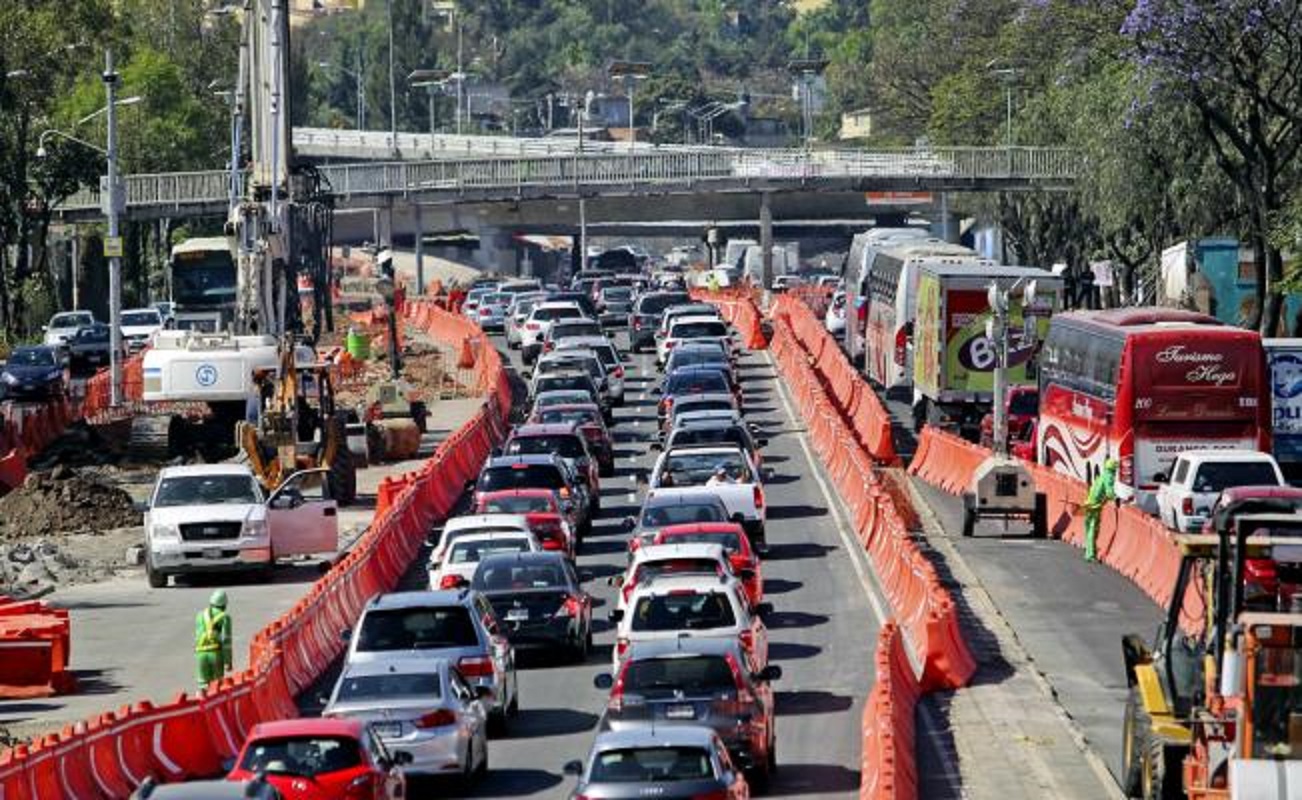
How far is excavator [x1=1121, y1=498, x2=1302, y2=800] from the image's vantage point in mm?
21453

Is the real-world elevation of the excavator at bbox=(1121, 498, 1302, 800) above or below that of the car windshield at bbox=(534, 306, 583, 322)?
above

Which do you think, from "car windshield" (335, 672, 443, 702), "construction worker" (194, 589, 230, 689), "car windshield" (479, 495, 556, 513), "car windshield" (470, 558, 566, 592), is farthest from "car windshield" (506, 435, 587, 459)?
"car windshield" (335, 672, 443, 702)

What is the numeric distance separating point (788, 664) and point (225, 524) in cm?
1154

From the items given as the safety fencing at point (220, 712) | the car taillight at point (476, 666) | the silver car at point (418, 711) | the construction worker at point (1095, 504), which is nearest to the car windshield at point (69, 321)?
the safety fencing at point (220, 712)

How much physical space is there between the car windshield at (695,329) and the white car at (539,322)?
512cm

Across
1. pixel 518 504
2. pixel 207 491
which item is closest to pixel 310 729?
pixel 518 504

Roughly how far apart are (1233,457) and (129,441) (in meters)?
31.1

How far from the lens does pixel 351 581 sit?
40344mm

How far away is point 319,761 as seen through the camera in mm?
23797

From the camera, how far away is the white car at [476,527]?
39969 millimetres

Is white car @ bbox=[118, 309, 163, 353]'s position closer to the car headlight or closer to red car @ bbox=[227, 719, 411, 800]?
the car headlight

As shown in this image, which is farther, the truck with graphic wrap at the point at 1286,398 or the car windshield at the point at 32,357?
the car windshield at the point at 32,357

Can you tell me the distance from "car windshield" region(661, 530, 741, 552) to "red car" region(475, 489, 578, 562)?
13.1 ft

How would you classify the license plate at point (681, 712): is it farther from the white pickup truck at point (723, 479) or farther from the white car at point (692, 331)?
the white car at point (692, 331)
